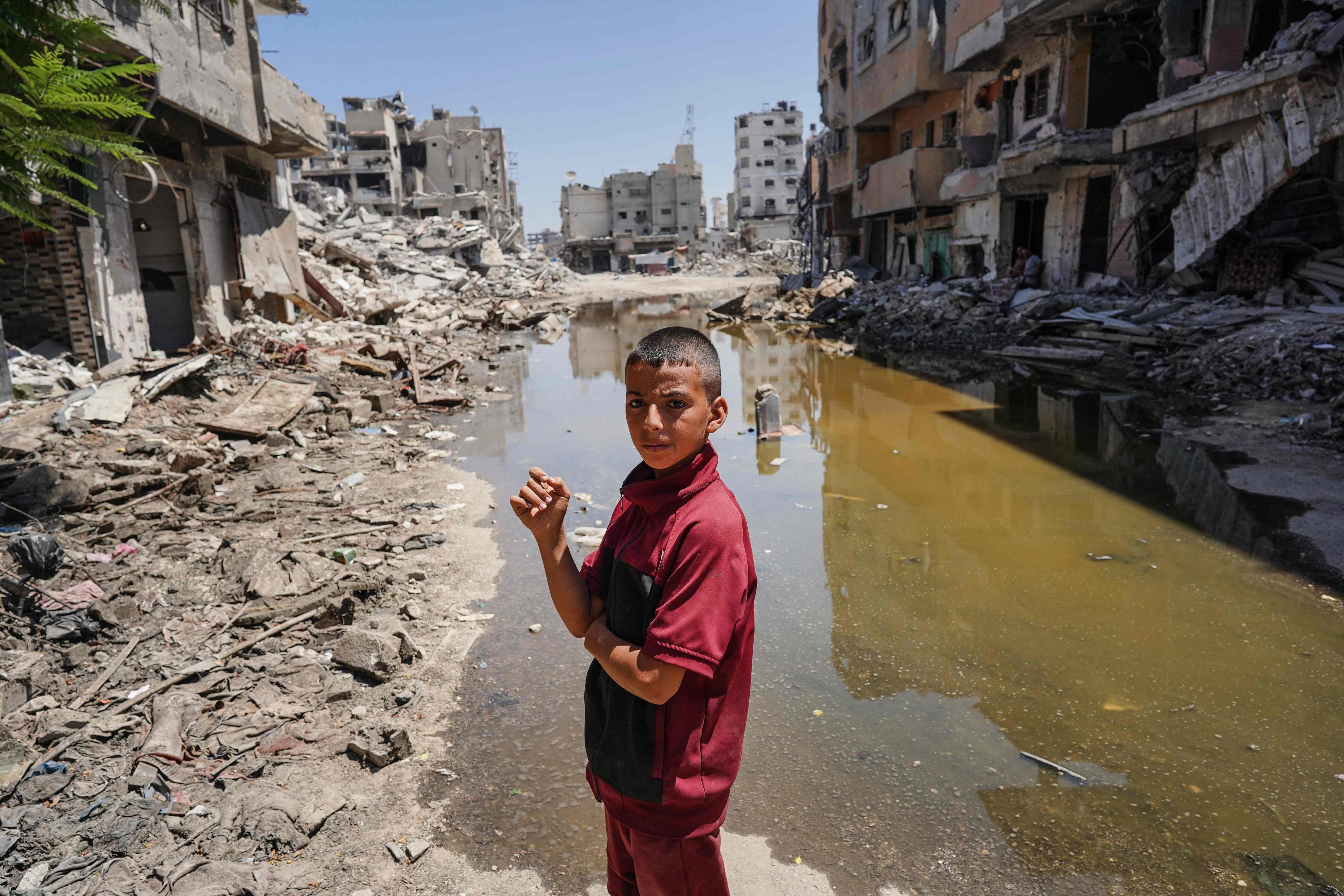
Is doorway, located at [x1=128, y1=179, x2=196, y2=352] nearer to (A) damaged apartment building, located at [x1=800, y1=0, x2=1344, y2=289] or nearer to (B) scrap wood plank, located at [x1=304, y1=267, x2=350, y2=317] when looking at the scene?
(B) scrap wood plank, located at [x1=304, y1=267, x2=350, y2=317]

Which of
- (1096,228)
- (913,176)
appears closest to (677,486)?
(1096,228)

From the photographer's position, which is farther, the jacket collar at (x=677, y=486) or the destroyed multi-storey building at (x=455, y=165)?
the destroyed multi-storey building at (x=455, y=165)

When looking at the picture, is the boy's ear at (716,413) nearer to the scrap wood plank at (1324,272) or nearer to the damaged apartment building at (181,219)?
the damaged apartment building at (181,219)

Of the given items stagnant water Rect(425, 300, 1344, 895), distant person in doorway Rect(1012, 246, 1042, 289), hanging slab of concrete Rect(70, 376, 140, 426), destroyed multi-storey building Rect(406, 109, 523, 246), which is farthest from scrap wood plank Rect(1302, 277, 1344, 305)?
destroyed multi-storey building Rect(406, 109, 523, 246)

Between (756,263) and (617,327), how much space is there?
37.2 meters

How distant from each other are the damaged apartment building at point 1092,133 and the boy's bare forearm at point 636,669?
13.2m

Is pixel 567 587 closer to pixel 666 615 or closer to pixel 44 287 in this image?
pixel 666 615

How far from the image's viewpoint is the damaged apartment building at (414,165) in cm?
5012

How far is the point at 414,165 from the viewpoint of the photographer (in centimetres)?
6266

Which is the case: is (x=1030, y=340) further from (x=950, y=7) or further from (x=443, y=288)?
(x=443, y=288)

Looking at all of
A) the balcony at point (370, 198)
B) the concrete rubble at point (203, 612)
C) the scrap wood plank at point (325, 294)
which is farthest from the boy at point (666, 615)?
the balcony at point (370, 198)

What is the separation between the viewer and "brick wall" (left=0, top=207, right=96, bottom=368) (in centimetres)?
1002

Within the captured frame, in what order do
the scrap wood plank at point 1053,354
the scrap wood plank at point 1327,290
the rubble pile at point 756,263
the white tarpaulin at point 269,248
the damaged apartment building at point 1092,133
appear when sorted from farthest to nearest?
the rubble pile at point 756,263, the white tarpaulin at point 269,248, the scrap wood plank at point 1053,354, the damaged apartment building at point 1092,133, the scrap wood plank at point 1327,290

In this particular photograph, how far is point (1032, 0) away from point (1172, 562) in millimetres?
15847
